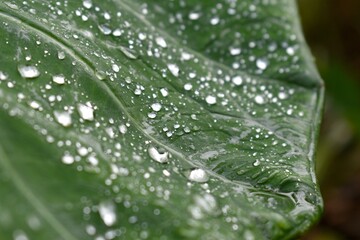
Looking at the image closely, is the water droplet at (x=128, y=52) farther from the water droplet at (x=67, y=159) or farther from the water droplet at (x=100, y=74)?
the water droplet at (x=67, y=159)

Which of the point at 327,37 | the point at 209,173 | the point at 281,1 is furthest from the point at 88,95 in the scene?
the point at 327,37

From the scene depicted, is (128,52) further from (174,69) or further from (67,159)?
(67,159)

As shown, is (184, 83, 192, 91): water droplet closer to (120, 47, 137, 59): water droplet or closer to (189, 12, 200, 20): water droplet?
(120, 47, 137, 59): water droplet

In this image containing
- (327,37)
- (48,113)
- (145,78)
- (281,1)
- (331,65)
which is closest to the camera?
(48,113)

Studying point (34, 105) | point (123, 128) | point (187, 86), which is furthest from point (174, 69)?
point (34, 105)

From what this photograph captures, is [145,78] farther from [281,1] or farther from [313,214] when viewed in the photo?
[281,1]

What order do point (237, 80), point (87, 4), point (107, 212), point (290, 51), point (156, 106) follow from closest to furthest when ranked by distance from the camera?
point (107, 212) → point (156, 106) → point (87, 4) → point (237, 80) → point (290, 51)

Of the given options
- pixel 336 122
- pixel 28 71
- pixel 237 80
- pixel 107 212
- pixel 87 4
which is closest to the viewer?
pixel 107 212

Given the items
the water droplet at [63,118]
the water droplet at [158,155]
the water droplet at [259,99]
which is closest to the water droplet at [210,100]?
the water droplet at [259,99]
